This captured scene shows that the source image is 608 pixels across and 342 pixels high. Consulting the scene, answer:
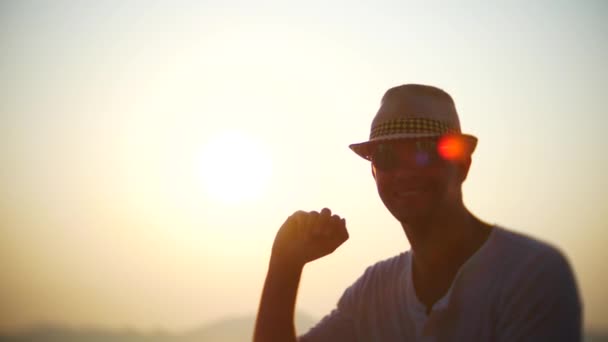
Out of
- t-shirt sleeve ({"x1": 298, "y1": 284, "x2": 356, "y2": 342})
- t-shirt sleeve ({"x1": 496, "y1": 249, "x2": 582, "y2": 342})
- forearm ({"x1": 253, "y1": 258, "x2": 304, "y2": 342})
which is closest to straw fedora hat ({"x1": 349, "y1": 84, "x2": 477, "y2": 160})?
t-shirt sleeve ({"x1": 496, "y1": 249, "x2": 582, "y2": 342})

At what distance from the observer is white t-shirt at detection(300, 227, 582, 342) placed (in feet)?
7.98

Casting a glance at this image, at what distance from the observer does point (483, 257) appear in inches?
111

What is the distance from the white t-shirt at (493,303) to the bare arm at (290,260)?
1.25 feet

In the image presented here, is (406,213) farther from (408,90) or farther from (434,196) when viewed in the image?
(408,90)

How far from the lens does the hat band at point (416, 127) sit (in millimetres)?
2951

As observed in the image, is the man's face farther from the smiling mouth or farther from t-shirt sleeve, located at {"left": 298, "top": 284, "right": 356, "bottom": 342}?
t-shirt sleeve, located at {"left": 298, "top": 284, "right": 356, "bottom": 342}

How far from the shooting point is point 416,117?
3.00 m

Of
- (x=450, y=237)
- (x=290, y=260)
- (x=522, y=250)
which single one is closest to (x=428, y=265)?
(x=450, y=237)

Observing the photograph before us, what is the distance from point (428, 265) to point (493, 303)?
520 mm

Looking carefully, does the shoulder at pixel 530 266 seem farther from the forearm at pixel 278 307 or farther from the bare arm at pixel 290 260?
the forearm at pixel 278 307

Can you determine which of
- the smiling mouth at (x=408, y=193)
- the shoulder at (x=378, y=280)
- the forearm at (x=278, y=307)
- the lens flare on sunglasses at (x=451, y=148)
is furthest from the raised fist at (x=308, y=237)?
the lens flare on sunglasses at (x=451, y=148)

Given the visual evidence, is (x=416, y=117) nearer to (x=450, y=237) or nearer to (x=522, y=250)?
Result: (x=450, y=237)

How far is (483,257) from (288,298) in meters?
1.36

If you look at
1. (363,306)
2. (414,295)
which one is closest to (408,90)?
(414,295)
